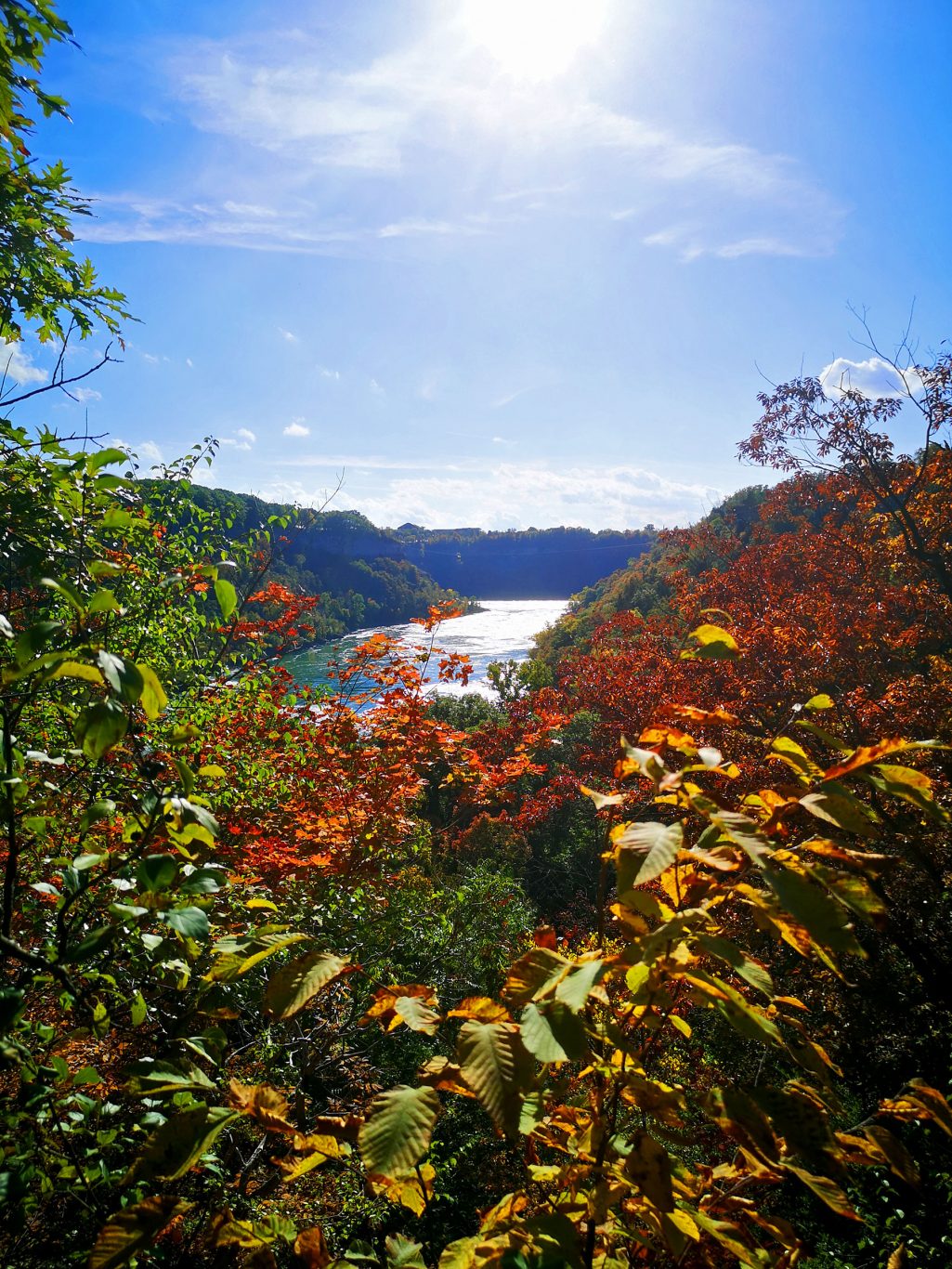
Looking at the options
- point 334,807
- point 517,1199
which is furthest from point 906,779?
point 334,807

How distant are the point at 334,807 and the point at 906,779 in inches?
234

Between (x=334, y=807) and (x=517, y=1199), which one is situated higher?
(x=517, y=1199)

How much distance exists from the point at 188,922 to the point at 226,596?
566 millimetres

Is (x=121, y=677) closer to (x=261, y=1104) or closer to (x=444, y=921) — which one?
(x=261, y=1104)

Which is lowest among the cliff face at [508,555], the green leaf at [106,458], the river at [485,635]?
the river at [485,635]

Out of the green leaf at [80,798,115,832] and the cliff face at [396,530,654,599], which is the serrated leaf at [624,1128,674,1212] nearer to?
the green leaf at [80,798,115,832]

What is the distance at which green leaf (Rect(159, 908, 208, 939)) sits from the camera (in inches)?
37.1

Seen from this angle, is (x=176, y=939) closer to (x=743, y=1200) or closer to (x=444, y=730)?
(x=743, y=1200)

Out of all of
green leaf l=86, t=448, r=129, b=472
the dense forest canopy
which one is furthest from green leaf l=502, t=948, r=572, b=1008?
green leaf l=86, t=448, r=129, b=472

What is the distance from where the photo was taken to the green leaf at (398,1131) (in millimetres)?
775

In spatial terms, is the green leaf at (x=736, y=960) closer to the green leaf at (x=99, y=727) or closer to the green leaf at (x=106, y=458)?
the green leaf at (x=99, y=727)

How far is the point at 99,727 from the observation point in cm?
84

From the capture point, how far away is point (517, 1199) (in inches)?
50.9

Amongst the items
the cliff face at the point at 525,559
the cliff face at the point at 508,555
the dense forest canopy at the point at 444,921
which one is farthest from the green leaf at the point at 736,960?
the cliff face at the point at 525,559
